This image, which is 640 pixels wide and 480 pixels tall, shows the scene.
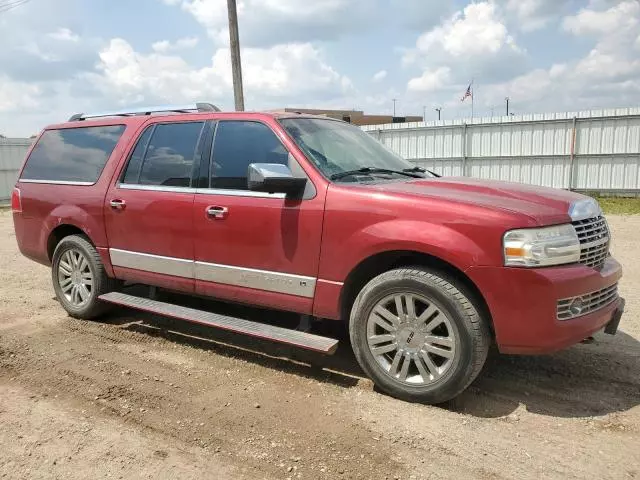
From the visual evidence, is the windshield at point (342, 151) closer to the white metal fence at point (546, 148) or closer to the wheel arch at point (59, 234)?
the wheel arch at point (59, 234)

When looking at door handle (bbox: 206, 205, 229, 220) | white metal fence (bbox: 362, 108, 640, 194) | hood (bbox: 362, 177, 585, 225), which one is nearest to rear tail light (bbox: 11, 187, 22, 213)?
door handle (bbox: 206, 205, 229, 220)

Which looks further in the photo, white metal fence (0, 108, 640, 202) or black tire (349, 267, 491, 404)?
white metal fence (0, 108, 640, 202)

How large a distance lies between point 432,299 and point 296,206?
3.83 feet

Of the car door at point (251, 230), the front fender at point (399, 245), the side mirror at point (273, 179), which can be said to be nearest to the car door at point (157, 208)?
the car door at point (251, 230)

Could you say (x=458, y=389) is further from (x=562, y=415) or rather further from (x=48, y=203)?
(x=48, y=203)

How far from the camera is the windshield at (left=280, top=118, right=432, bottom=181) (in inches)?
166

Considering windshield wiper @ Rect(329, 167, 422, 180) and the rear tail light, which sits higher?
windshield wiper @ Rect(329, 167, 422, 180)

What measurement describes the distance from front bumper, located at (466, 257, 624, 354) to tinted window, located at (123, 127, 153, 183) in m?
3.14

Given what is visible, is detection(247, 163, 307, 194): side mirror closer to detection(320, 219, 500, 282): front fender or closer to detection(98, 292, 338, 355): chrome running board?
detection(320, 219, 500, 282): front fender

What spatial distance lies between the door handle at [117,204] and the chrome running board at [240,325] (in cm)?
84

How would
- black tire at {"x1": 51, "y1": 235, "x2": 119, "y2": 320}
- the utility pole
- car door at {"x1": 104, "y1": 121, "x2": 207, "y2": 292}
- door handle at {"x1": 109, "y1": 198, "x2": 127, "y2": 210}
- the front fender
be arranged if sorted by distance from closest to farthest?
the front fender < car door at {"x1": 104, "y1": 121, "x2": 207, "y2": 292} < door handle at {"x1": 109, "y1": 198, "x2": 127, "y2": 210} < black tire at {"x1": 51, "y1": 235, "x2": 119, "y2": 320} < the utility pole

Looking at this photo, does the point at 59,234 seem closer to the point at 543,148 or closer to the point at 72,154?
the point at 72,154

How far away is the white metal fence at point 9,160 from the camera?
22544 millimetres

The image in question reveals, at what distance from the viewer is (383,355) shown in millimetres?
3793
